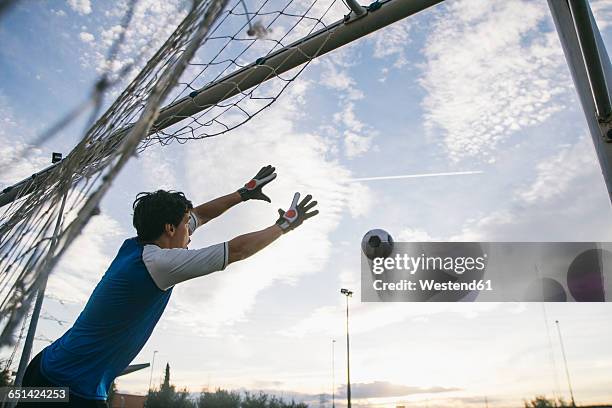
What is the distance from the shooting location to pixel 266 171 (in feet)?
14.3

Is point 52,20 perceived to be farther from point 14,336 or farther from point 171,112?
point 171,112

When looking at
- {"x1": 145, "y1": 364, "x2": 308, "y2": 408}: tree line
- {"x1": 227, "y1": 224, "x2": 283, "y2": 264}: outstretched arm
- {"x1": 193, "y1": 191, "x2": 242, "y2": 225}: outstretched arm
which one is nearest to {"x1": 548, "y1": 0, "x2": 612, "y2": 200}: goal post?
{"x1": 227, "y1": 224, "x2": 283, "y2": 264}: outstretched arm

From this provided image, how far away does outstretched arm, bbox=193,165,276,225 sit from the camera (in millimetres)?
4191

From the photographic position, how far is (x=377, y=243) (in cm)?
855

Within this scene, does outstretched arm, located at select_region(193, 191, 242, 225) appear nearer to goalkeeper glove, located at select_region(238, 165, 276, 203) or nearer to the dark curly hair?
goalkeeper glove, located at select_region(238, 165, 276, 203)

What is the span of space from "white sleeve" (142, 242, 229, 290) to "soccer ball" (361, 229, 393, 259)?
5838mm

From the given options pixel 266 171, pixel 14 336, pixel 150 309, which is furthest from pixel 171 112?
pixel 14 336

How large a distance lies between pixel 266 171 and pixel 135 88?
1.51 metres

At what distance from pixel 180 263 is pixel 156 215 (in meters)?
0.48

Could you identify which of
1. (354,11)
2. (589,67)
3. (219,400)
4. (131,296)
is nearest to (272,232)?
(131,296)

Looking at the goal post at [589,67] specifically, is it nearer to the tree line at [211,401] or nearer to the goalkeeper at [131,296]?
the goalkeeper at [131,296]

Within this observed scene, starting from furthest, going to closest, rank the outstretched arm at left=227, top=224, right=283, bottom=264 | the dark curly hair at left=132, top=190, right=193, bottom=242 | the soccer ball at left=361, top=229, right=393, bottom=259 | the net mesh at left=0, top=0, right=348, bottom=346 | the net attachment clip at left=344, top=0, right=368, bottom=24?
1. the soccer ball at left=361, top=229, right=393, bottom=259
2. the net attachment clip at left=344, top=0, right=368, bottom=24
3. the dark curly hair at left=132, top=190, right=193, bottom=242
4. the outstretched arm at left=227, top=224, right=283, bottom=264
5. the net mesh at left=0, top=0, right=348, bottom=346

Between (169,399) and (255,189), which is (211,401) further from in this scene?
(255,189)

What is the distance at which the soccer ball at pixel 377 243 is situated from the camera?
8.38 metres
